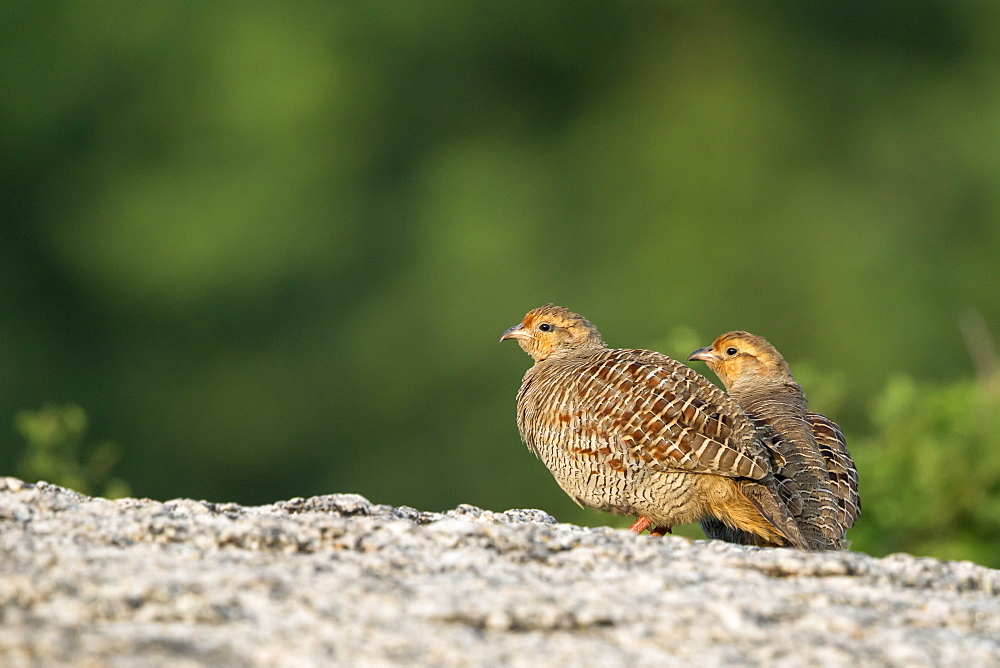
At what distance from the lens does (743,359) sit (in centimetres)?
784

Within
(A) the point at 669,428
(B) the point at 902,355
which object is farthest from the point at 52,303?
(A) the point at 669,428

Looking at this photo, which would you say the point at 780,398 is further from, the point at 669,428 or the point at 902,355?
the point at 902,355

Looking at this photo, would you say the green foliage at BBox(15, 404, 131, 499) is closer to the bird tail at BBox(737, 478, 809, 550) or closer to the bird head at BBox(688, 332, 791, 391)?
the bird head at BBox(688, 332, 791, 391)

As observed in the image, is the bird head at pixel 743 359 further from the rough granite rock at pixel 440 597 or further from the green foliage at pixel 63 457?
the rough granite rock at pixel 440 597

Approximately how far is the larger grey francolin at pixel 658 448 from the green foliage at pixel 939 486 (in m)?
1.98

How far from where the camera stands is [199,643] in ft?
9.33

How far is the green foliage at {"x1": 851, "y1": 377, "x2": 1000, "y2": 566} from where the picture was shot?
8.09 metres

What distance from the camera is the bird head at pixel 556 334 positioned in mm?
7781

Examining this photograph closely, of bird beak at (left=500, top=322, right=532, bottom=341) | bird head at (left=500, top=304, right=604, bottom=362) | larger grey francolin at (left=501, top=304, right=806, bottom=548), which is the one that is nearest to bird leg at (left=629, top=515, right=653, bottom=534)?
Answer: larger grey francolin at (left=501, top=304, right=806, bottom=548)

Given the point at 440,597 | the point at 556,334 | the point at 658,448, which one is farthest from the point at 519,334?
the point at 440,597

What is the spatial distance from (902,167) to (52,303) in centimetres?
1522

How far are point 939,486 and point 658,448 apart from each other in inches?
108

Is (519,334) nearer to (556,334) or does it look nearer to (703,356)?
(556,334)

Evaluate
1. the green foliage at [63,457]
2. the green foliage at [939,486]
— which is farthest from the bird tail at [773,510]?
the green foliage at [63,457]
